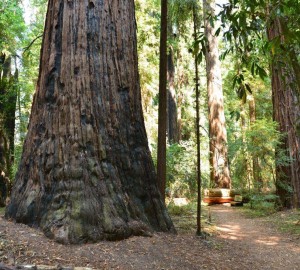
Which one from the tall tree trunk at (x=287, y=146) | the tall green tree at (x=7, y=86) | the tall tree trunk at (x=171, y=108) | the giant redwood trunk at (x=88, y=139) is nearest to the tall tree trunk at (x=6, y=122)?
the tall green tree at (x=7, y=86)

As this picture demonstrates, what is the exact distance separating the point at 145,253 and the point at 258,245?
4.01 meters

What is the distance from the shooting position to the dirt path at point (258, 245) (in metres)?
6.11

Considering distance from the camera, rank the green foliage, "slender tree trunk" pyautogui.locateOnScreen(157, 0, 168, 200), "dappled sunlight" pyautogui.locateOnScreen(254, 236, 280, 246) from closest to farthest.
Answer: "slender tree trunk" pyautogui.locateOnScreen(157, 0, 168, 200) < "dappled sunlight" pyautogui.locateOnScreen(254, 236, 280, 246) < the green foliage

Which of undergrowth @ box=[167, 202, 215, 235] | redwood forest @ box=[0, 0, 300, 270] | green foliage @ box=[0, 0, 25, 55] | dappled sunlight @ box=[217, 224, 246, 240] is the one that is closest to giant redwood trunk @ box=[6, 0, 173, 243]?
redwood forest @ box=[0, 0, 300, 270]

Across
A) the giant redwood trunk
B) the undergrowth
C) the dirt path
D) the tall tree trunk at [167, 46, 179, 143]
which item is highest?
the tall tree trunk at [167, 46, 179, 143]

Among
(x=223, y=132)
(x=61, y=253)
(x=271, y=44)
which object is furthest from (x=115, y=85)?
(x=223, y=132)

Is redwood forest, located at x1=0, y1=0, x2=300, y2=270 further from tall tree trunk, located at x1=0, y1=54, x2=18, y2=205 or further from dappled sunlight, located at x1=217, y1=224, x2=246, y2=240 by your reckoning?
tall tree trunk, located at x1=0, y1=54, x2=18, y2=205

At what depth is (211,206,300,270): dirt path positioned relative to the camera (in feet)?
20.0

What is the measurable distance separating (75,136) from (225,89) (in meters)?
22.6

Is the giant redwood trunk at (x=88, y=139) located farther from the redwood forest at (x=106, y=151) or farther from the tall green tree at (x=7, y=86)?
the tall green tree at (x=7, y=86)

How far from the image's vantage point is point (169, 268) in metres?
4.38

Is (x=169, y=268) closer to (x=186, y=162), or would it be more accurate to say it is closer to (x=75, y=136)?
(x=75, y=136)

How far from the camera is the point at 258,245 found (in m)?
7.67

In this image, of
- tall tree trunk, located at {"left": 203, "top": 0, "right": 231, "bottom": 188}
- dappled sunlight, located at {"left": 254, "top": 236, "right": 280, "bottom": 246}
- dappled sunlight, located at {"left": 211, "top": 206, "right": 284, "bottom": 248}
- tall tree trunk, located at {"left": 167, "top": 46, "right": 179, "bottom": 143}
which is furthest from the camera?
tall tree trunk, located at {"left": 167, "top": 46, "right": 179, "bottom": 143}
